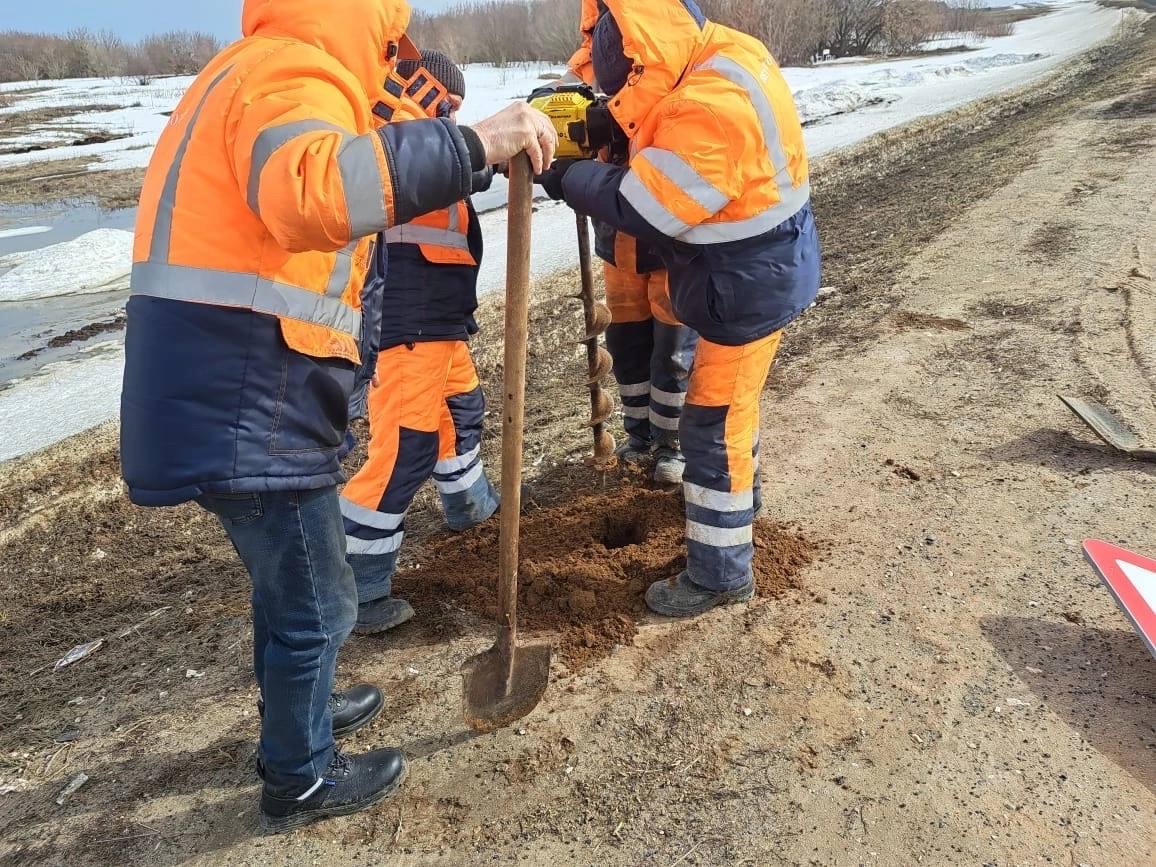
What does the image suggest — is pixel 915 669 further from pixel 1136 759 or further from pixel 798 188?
pixel 798 188

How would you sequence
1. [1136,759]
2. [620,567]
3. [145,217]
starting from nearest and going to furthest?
[145,217], [1136,759], [620,567]

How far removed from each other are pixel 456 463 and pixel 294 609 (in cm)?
169

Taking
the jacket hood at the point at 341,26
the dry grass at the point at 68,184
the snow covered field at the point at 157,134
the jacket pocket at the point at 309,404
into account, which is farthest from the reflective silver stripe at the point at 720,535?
the dry grass at the point at 68,184

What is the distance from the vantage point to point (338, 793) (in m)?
2.45

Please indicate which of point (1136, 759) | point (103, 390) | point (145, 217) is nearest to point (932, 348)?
point (1136, 759)

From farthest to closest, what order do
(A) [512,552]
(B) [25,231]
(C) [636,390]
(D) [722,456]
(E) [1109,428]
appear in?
(B) [25,231]
(C) [636,390]
(E) [1109,428]
(D) [722,456]
(A) [512,552]

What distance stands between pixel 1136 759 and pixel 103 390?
588 centimetres

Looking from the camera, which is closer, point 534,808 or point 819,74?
point 534,808

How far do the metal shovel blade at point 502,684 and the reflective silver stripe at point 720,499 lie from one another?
782 mm

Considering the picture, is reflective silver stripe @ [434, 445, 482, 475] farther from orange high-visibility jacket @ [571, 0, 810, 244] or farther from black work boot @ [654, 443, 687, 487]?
orange high-visibility jacket @ [571, 0, 810, 244]

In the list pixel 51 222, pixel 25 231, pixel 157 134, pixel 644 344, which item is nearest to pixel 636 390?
pixel 644 344

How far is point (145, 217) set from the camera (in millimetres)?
1901

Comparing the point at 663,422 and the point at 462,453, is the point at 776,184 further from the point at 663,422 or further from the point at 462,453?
the point at 462,453

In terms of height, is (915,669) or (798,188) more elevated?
(798,188)
